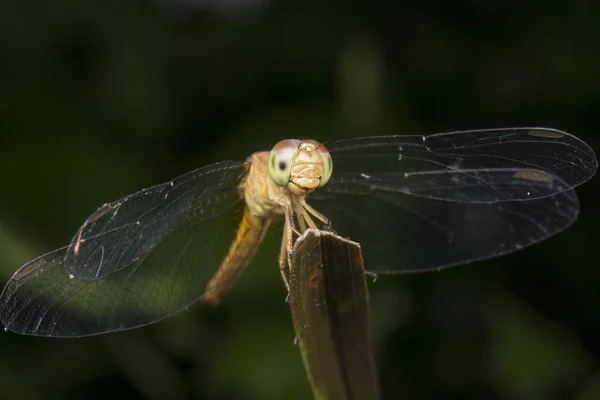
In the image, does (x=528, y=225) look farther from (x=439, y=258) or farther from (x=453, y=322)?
(x=453, y=322)

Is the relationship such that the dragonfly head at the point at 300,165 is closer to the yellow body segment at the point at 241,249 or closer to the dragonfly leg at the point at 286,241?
the dragonfly leg at the point at 286,241

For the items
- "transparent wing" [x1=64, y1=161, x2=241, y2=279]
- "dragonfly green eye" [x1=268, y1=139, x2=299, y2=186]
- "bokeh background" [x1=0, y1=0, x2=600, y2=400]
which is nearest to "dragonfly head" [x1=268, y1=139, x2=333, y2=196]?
"dragonfly green eye" [x1=268, y1=139, x2=299, y2=186]

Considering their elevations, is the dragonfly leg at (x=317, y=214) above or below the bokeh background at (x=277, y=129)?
below

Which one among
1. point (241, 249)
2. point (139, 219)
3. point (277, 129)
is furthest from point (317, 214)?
point (277, 129)

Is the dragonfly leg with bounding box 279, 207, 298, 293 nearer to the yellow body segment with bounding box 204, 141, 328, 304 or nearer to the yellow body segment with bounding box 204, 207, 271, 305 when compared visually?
the yellow body segment with bounding box 204, 141, 328, 304

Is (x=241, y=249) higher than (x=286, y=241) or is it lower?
higher

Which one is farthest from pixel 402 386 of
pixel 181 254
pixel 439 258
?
pixel 181 254

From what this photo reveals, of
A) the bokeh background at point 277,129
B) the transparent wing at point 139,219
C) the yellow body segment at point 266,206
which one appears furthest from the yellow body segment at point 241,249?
the bokeh background at point 277,129

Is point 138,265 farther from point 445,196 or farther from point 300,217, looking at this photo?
point 445,196
